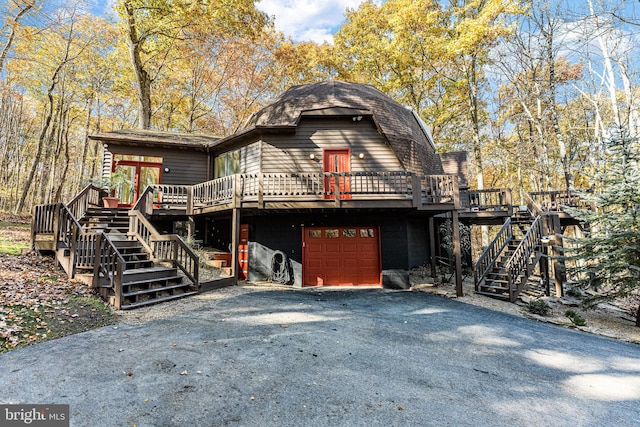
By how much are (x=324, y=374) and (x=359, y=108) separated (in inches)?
413

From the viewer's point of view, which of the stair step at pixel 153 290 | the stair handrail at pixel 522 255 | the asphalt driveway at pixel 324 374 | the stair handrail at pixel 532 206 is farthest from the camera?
the stair handrail at pixel 532 206

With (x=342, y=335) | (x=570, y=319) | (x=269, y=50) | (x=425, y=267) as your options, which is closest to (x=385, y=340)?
(x=342, y=335)

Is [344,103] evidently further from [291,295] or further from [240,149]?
[291,295]

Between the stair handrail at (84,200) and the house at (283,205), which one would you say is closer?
the house at (283,205)

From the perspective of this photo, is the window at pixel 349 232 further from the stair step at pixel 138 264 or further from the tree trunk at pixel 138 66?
the tree trunk at pixel 138 66

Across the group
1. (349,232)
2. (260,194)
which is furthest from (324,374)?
(349,232)

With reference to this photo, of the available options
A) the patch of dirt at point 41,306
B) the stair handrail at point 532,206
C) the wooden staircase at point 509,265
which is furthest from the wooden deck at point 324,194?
the stair handrail at point 532,206

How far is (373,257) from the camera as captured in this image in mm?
11383

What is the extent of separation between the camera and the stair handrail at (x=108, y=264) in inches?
245

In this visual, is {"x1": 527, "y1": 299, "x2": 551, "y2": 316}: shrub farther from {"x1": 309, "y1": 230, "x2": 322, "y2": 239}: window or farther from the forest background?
the forest background

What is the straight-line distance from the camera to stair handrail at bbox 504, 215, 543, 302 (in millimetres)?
8844

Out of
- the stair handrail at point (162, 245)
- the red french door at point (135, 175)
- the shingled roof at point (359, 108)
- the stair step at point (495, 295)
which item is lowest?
the stair step at point (495, 295)

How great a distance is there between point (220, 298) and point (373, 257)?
19.8 ft

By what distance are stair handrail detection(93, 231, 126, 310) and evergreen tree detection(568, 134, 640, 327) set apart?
35.8ft
